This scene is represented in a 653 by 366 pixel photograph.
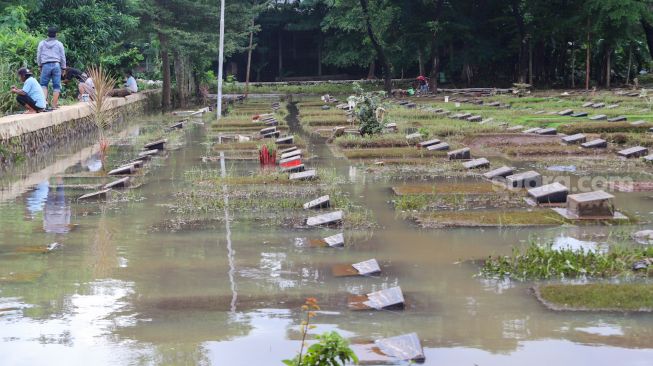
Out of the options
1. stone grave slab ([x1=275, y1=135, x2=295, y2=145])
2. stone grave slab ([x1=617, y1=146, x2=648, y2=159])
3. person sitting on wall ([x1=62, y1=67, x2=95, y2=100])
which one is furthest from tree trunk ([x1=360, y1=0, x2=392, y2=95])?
stone grave slab ([x1=617, y1=146, x2=648, y2=159])

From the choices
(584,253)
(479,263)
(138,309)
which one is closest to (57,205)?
(138,309)

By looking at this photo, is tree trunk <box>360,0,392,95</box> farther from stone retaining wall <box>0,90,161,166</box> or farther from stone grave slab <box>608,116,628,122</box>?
stone grave slab <box>608,116,628,122</box>

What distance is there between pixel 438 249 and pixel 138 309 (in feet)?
10.0

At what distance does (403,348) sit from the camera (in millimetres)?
5512

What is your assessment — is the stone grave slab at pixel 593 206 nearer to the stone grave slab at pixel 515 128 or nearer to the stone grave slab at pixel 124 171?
the stone grave slab at pixel 124 171

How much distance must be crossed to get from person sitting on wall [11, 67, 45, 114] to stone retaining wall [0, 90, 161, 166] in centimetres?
28

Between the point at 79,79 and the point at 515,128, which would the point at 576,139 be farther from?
the point at 79,79

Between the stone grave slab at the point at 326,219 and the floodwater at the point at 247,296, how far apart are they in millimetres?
202

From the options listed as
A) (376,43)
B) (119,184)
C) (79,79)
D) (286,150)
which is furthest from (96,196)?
(376,43)

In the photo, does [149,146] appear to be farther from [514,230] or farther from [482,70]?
[482,70]

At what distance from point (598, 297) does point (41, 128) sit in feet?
42.0

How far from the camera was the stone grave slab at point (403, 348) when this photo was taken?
544 cm

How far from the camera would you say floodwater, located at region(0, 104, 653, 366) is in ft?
18.7

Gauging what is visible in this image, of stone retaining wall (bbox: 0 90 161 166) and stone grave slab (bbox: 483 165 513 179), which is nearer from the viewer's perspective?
stone grave slab (bbox: 483 165 513 179)
